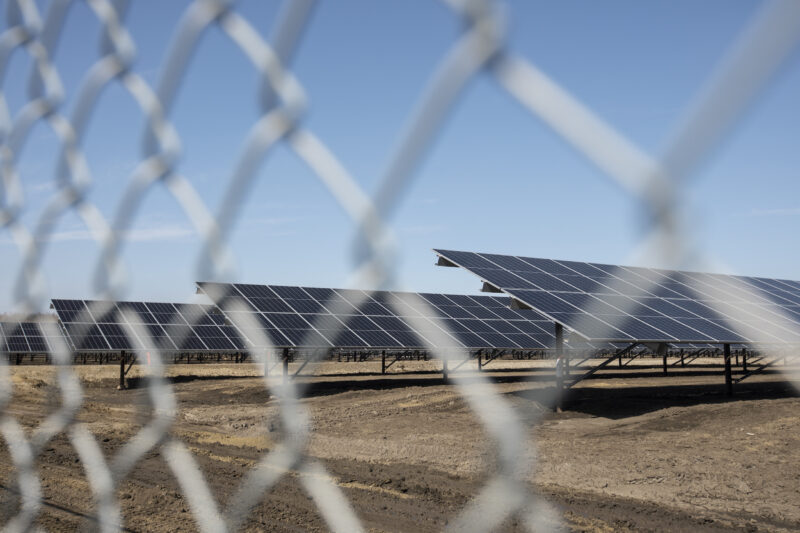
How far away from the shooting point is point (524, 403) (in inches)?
650

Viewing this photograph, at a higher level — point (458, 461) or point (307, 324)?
point (307, 324)

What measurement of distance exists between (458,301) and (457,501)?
1953 cm

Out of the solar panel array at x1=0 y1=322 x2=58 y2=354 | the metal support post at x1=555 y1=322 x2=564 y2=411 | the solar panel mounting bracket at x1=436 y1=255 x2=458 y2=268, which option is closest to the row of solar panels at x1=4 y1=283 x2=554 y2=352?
the solar panel array at x1=0 y1=322 x2=58 y2=354

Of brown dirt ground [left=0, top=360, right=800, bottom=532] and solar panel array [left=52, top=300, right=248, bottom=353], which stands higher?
solar panel array [left=52, top=300, right=248, bottom=353]

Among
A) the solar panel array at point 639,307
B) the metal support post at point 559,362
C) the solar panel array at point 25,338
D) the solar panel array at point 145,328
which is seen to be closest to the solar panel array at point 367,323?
the solar panel array at point 145,328

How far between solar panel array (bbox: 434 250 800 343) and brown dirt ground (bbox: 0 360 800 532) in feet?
5.23

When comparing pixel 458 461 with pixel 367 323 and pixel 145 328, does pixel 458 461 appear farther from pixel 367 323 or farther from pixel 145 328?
pixel 145 328

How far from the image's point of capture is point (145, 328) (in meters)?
23.8

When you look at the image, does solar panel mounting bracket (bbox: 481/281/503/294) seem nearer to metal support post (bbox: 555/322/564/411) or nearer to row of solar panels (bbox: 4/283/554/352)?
metal support post (bbox: 555/322/564/411)

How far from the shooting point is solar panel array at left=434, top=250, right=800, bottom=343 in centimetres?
1352

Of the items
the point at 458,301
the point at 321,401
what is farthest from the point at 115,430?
the point at 458,301

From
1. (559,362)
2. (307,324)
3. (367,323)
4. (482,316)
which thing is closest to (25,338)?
(307,324)

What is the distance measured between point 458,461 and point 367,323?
1168 centimetres

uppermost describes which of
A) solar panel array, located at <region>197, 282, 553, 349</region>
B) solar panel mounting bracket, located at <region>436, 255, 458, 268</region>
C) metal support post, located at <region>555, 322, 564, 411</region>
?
solar panel mounting bracket, located at <region>436, 255, 458, 268</region>
